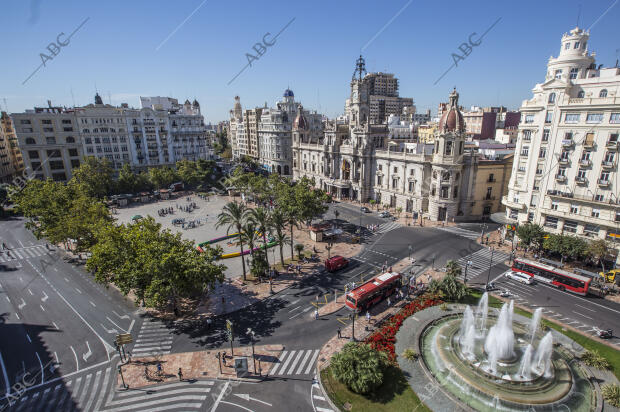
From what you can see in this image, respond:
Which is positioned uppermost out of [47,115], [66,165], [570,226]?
[47,115]

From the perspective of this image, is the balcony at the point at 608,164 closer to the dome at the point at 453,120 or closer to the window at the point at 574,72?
the window at the point at 574,72

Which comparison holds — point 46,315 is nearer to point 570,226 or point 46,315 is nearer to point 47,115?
point 570,226

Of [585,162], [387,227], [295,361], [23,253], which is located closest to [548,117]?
[585,162]

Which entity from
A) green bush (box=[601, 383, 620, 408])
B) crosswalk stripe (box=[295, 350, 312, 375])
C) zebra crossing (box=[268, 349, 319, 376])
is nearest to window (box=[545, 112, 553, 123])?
green bush (box=[601, 383, 620, 408])

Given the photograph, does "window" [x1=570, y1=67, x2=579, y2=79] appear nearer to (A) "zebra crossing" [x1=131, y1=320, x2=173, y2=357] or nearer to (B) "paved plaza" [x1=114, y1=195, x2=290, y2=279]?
(B) "paved plaza" [x1=114, y1=195, x2=290, y2=279]

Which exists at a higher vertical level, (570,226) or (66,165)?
(66,165)

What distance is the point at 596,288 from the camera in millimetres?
46281

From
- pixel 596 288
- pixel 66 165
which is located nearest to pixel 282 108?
pixel 66 165

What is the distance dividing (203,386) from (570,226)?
198ft

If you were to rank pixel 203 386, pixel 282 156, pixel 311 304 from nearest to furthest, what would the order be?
pixel 203 386 < pixel 311 304 < pixel 282 156

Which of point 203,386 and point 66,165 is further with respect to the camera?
point 66,165

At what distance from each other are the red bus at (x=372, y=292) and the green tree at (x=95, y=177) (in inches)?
3215

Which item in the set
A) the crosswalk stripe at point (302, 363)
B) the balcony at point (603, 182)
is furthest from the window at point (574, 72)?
the crosswalk stripe at point (302, 363)

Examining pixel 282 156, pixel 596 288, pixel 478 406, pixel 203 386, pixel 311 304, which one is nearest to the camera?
pixel 478 406
